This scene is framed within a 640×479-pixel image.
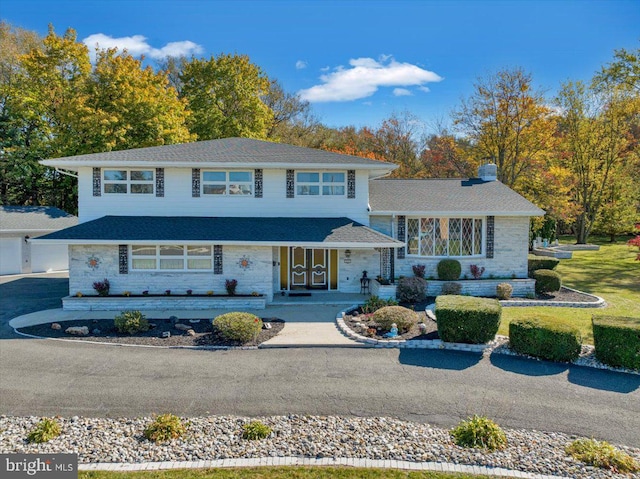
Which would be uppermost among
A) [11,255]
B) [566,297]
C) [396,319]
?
[11,255]

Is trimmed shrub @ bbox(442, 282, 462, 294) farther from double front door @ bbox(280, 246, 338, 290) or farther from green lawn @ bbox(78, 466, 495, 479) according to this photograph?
green lawn @ bbox(78, 466, 495, 479)

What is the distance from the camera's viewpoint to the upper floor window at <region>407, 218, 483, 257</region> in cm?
1748

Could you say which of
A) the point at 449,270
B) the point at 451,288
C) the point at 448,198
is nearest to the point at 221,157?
the point at 448,198

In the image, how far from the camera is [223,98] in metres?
31.7

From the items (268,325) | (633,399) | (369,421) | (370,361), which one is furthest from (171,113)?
(633,399)

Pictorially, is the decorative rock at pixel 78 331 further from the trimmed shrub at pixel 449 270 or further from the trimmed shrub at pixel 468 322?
the trimmed shrub at pixel 449 270

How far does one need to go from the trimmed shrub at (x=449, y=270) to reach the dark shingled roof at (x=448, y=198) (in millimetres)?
2230

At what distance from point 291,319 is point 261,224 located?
4674 mm

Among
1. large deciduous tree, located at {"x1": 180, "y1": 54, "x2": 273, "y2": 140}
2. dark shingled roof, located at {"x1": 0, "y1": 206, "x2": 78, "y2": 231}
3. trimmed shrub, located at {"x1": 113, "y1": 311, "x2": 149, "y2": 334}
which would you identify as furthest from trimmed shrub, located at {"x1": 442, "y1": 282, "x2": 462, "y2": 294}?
dark shingled roof, located at {"x1": 0, "y1": 206, "x2": 78, "y2": 231}

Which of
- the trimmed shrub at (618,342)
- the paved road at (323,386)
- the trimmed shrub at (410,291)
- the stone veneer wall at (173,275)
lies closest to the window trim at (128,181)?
the stone veneer wall at (173,275)

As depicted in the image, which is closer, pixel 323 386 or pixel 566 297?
pixel 323 386

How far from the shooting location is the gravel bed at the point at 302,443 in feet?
18.9

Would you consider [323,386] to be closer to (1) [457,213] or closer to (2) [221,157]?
(1) [457,213]

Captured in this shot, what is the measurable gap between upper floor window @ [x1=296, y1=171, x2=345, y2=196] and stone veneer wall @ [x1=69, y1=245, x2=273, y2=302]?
3472 mm
